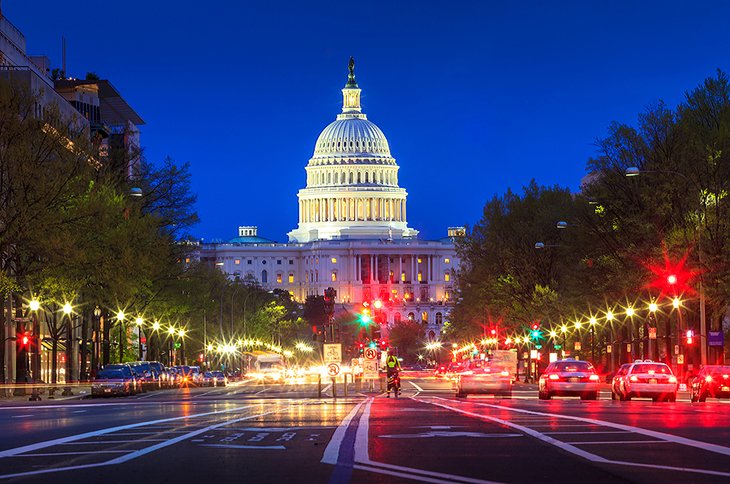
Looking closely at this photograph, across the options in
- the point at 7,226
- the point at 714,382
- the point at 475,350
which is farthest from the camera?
the point at 475,350

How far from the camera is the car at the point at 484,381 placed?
56.6 meters

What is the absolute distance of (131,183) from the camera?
8425 cm

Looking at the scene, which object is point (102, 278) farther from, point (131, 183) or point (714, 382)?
point (714, 382)

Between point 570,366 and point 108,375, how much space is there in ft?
84.6

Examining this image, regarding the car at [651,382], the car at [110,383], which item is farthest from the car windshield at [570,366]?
the car at [110,383]

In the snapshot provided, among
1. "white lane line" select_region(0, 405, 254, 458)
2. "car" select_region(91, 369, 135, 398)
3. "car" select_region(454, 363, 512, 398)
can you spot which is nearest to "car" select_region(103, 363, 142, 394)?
"car" select_region(91, 369, 135, 398)

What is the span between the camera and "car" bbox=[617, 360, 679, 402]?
51.3 metres

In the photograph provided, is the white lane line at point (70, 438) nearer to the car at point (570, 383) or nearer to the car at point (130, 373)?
the car at point (570, 383)

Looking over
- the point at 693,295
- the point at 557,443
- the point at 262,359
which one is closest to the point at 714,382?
the point at 693,295

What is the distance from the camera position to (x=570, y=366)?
54.8 m

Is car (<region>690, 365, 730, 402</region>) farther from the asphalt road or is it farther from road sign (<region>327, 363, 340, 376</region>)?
the asphalt road

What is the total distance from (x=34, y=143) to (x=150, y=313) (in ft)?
111

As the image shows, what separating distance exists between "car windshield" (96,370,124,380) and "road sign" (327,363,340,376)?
575 inches

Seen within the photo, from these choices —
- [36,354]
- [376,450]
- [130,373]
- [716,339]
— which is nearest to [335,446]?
[376,450]
